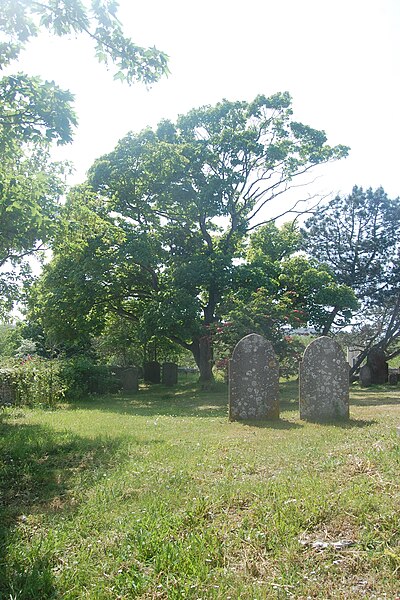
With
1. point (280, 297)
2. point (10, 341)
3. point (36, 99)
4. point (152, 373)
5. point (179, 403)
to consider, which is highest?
point (36, 99)

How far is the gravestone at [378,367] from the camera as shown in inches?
983

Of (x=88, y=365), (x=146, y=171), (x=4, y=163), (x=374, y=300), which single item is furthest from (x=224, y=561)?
(x=374, y=300)

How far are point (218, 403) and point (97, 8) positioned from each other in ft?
42.1

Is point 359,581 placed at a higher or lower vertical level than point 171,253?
lower

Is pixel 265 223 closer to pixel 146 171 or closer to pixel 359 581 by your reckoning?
pixel 146 171

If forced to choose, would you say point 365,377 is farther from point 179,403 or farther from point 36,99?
point 36,99

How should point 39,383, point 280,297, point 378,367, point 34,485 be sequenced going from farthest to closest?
point 378,367 → point 280,297 → point 39,383 → point 34,485

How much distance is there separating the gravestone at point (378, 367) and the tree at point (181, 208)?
27.3 feet

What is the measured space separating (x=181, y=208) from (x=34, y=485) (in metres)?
19.2

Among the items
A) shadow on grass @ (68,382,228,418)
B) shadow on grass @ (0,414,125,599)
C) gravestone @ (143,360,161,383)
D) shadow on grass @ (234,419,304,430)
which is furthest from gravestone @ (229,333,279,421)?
gravestone @ (143,360,161,383)

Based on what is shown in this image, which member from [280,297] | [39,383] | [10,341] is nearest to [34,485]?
[39,383]

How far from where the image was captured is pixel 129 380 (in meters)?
23.9

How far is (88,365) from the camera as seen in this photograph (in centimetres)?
1978

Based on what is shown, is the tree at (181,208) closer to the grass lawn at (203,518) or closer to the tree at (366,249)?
the tree at (366,249)
